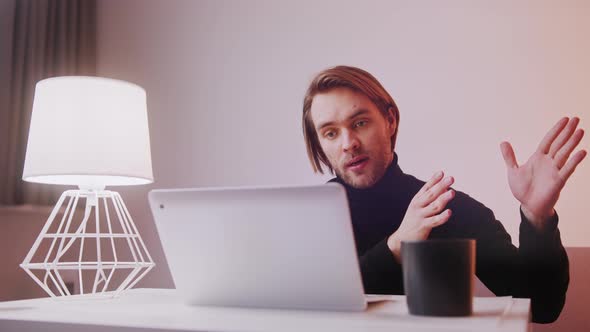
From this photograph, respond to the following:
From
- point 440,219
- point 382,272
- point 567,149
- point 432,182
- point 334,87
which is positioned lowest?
point 382,272

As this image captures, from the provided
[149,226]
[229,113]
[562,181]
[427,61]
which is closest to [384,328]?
[562,181]

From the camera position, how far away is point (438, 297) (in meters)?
0.77

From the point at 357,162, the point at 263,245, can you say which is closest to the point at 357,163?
the point at 357,162

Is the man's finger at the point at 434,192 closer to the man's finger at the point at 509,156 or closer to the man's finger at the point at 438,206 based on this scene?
the man's finger at the point at 438,206

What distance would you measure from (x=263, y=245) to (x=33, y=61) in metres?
1.60

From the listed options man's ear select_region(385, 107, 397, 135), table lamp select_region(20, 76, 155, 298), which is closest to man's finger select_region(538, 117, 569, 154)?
man's ear select_region(385, 107, 397, 135)

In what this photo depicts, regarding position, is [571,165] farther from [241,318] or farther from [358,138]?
[241,318]

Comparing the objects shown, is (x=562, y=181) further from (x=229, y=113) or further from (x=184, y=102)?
(x=184, y=102)

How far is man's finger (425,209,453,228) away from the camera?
170 cm

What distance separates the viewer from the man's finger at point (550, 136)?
161cm

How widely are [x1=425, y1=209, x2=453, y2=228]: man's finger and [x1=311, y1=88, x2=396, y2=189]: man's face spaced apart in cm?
21

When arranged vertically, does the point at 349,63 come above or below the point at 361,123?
above

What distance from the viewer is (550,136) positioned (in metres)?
1.62

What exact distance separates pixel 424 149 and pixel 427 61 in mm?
280
